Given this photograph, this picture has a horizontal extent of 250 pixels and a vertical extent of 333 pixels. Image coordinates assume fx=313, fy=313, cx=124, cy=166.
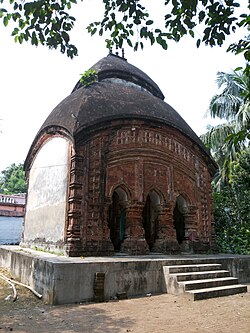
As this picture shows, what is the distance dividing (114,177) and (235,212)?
7084 mm

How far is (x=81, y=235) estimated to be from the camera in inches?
281

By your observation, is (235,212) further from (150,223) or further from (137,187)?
(137,187)

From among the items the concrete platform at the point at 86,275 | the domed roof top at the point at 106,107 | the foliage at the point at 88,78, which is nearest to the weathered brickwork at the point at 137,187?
the domed roof top at the point at 106,107

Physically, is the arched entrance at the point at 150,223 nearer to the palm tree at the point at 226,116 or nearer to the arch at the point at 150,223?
the arch at the point at 150,223

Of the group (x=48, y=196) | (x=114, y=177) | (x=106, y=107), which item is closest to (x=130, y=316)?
(x=114, y=177)

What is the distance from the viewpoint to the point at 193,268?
6.86 m

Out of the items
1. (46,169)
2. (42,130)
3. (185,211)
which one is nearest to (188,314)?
(185,211)

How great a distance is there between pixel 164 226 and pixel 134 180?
5.30 ft

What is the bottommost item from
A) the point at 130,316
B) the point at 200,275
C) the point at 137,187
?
the point at 130,316

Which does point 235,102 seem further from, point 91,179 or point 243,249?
point 91,179

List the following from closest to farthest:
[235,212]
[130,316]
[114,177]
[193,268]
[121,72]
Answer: [130,316] → [193,268] → [114,177] → [121,72] → [235,212]

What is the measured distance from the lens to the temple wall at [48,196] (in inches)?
306

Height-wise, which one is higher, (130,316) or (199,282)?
(199,282)

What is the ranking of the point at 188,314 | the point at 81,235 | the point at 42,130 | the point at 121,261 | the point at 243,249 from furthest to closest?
1. the point at 243,249
2. the point at 42,130
3. the point at 81,235
4. the point at 121,261
5. the point at 188,314
